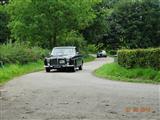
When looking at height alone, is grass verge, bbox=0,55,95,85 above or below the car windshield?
below

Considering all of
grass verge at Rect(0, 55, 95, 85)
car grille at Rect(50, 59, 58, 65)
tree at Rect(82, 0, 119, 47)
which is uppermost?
tree at Rect(82, 0, 119, 47)

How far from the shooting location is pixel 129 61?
25.3 m

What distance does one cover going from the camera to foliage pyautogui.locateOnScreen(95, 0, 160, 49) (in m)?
A: 79.5

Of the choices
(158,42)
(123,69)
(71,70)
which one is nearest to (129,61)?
(123,69)

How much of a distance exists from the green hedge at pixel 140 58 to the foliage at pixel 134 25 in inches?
2030

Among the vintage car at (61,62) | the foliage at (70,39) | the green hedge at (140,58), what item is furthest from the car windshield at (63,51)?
the foliage at (70,39)

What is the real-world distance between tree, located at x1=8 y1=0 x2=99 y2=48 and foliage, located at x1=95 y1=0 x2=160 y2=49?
2497 cm

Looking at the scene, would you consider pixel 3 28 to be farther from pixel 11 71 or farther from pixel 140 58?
pixel 140 58

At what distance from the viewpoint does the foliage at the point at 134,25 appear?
7950cm

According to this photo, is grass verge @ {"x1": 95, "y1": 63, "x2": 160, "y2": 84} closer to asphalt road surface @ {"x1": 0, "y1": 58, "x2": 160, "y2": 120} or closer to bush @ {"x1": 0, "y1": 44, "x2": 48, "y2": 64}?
asphalt road surface @ {"x1": 0, "y1": 58, "x2": 160, "y2": 120}

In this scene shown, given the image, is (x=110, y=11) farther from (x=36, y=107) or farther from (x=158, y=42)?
(x=36, y=107)

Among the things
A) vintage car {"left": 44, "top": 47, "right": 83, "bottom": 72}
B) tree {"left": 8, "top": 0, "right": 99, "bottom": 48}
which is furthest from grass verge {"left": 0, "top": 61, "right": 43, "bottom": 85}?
tree {"left": 8, "top": 0, "right": 99, "bottom": 48}
